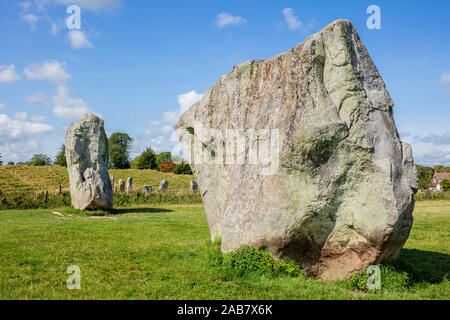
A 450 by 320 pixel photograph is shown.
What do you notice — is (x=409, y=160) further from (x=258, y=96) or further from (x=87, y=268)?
(x=87, y=268)

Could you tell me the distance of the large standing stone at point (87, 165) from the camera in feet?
67.7

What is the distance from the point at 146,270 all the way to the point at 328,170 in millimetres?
4650

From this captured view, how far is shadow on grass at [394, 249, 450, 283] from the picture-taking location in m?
7.62

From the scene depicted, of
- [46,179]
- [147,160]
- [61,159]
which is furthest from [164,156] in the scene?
[46,179]

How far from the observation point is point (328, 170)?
708 cm

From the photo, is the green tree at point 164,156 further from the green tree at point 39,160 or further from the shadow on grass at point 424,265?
the shadow on grass at point 424,265

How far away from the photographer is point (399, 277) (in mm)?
6949

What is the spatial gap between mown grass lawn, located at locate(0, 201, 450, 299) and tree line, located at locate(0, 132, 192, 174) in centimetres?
5615

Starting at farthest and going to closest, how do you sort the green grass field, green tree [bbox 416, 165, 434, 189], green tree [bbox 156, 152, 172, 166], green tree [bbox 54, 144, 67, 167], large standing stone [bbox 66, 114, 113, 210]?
1. green tree [bbox 156, 152, 172, 166]
2. green tree [bbox 416, 165, 434, 189]
3. green tree [bbox 54, 144, 67, 167]
4. the green grass field
5. large standing stone [bbox 66, 114, 113, 210]

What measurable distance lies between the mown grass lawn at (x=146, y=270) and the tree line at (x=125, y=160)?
56.2 meters

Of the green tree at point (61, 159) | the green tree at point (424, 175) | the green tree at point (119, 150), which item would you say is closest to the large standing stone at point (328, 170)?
the green tree at point (61, 159)

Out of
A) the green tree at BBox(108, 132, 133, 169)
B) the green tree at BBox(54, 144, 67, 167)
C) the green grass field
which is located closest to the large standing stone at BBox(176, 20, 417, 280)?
the green grass field

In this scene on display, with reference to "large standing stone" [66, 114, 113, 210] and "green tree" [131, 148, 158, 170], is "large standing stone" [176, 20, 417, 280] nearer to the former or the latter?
"large standing stone" [66, 114, 113, 210]
